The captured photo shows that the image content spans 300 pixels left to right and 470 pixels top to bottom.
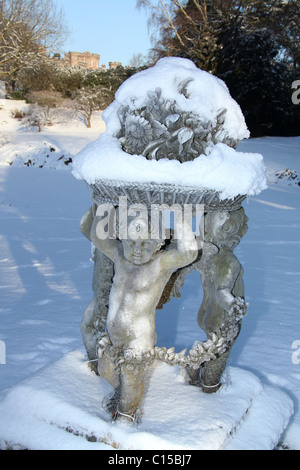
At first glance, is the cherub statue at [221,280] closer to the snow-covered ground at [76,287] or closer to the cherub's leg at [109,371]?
the cherub's leg at [109,371]

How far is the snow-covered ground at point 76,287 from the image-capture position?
284 cm

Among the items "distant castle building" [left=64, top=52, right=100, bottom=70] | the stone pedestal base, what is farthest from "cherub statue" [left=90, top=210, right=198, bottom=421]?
"distant castle building" [left=64, top=52, right=100, bottom=70]

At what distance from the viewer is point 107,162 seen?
1.67m

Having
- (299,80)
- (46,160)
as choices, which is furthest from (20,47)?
(299,80)

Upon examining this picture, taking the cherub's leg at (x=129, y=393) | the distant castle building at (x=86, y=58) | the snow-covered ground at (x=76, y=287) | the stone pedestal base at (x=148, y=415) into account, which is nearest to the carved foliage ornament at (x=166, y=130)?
the cherub's leg at (x=129, y=393)

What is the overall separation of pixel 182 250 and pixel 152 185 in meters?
0.30

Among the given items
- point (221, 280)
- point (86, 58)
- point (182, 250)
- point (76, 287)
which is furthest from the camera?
point (86, 58)

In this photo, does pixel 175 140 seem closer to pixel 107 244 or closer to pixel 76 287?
pixel 107 244

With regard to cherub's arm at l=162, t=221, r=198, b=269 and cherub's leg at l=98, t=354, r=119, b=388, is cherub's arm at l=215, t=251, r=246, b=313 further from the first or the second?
cherub's leg at l=98, t=354, r=119, b=388

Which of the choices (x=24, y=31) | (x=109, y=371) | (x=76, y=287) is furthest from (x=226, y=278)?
(x=24, y=31)

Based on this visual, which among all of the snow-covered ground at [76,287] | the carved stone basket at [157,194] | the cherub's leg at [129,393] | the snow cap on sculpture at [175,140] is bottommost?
the snow-covered ground at [76,287]

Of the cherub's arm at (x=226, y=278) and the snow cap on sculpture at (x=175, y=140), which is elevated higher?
the snow cap on sculpture at (x=175, y=140)

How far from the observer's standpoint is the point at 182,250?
1744 millimetres

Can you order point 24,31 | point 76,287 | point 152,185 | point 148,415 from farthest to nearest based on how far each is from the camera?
point 24,31, point 76,287, point 148,415, point 152,185
